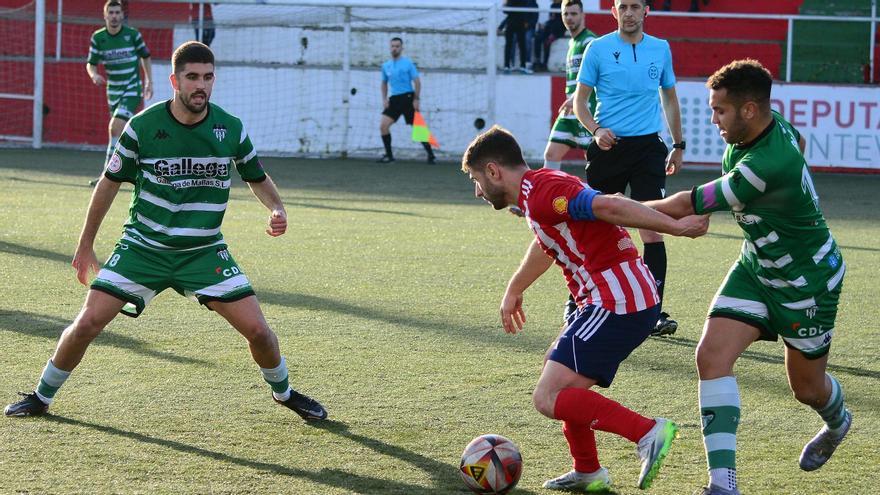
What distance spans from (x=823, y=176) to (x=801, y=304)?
15.2 m

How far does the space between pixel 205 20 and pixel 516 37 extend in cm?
575

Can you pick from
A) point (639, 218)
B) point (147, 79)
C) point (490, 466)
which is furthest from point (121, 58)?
point (639, 218)

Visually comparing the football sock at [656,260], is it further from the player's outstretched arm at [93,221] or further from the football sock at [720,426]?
the player's outstretched arm at [93,221]

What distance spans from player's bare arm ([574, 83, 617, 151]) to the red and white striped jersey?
119 inches

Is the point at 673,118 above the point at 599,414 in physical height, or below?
above

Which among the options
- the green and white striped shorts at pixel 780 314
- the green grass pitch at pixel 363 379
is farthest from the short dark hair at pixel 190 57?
the green and white striped shorts at pixel 780 314

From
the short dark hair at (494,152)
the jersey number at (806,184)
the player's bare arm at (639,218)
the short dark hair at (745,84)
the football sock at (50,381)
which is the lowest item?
the football sock at (50,381)

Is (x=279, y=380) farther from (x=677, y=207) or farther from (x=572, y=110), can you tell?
(x=572, y=110)

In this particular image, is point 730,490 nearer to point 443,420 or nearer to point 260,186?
point 443,420

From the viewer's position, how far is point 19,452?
15.9 ft

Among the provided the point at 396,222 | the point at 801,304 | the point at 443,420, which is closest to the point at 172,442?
the point at 443,420

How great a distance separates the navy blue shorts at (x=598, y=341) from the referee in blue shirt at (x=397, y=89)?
15535mm

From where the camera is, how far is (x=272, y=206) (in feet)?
18.4

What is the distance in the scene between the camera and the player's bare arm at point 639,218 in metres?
4.15
